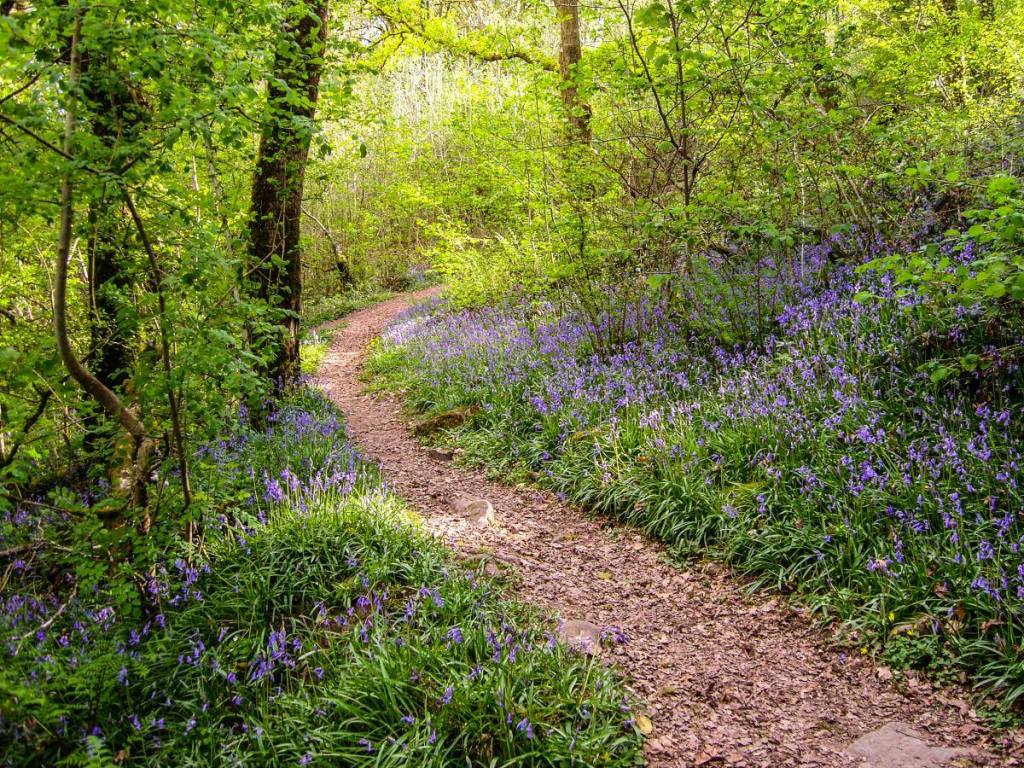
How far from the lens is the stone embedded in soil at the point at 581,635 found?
140 inches

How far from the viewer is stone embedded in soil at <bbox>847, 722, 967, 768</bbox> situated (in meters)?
2.78

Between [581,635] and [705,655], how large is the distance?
77 centimetres

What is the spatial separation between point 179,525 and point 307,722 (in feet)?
5.69

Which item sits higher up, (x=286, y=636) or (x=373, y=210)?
(x=373, y=210)

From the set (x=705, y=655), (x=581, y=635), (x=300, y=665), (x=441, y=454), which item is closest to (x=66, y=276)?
(x=300, y=665)

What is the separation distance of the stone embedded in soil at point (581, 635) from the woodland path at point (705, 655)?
0.08 m

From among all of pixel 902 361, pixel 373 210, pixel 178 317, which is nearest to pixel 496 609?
pixel 178 317

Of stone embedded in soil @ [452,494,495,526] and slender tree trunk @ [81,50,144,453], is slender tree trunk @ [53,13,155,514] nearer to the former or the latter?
slender tree trunk @ [81,50,144,453]

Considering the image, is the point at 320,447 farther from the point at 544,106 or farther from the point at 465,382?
the point at 544,106

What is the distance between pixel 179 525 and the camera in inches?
156

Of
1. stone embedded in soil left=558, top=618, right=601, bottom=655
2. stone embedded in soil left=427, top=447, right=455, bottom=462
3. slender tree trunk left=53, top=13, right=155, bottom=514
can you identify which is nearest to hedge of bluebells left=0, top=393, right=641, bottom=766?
stone embedded in soil left=558, top=618, right=601, bottom=655

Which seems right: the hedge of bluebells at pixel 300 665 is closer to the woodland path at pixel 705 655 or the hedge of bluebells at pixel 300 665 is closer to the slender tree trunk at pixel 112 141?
the woodland path at pixel 705 655

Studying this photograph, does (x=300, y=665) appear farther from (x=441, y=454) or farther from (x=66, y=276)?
(x=441, y=454)

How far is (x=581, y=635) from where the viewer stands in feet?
12.3
